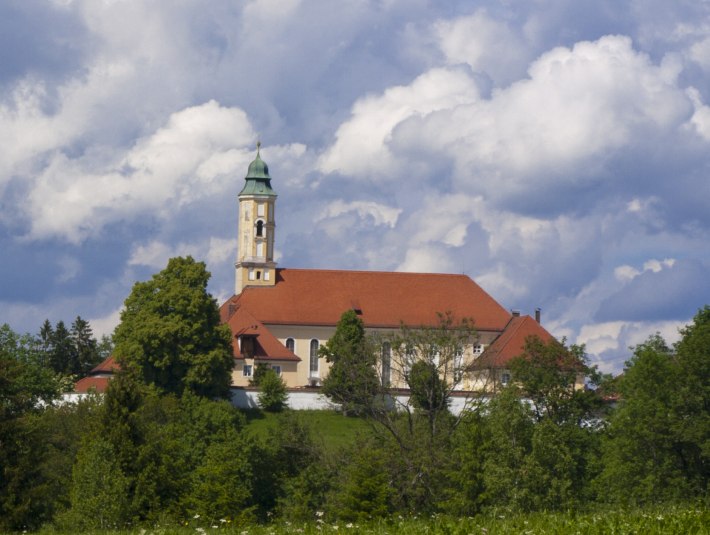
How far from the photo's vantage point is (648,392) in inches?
2044

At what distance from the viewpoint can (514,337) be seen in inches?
3516

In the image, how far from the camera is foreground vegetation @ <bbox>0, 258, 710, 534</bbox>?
134ft

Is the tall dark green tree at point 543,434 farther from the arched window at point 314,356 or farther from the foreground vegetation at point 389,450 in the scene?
the arched window at point 314,356

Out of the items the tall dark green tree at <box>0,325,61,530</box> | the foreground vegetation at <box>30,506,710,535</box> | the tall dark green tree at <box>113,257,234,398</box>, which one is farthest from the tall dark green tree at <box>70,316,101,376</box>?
the foreground vegetation at <box>30,506,710,535</box>

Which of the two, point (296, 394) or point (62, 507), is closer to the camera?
point (62, 507)

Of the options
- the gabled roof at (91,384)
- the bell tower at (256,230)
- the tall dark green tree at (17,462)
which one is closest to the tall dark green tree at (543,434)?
the tall dark green tree at (17,462)

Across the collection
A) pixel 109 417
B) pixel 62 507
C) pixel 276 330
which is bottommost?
pixel 62 507

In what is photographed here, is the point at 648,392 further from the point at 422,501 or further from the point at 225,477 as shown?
the point at 225,477

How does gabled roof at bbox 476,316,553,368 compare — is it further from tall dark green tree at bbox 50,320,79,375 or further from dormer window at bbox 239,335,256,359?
tall dark green tree at bbox 50,320,79,375

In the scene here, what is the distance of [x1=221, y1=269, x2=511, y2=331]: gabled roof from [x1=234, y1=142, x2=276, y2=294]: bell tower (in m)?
1.21

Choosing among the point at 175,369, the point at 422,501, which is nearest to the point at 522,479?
the point at 422,501

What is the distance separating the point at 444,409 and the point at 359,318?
1362 inches

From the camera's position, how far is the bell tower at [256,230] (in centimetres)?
9981

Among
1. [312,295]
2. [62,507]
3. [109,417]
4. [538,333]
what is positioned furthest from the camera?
[312,295]
